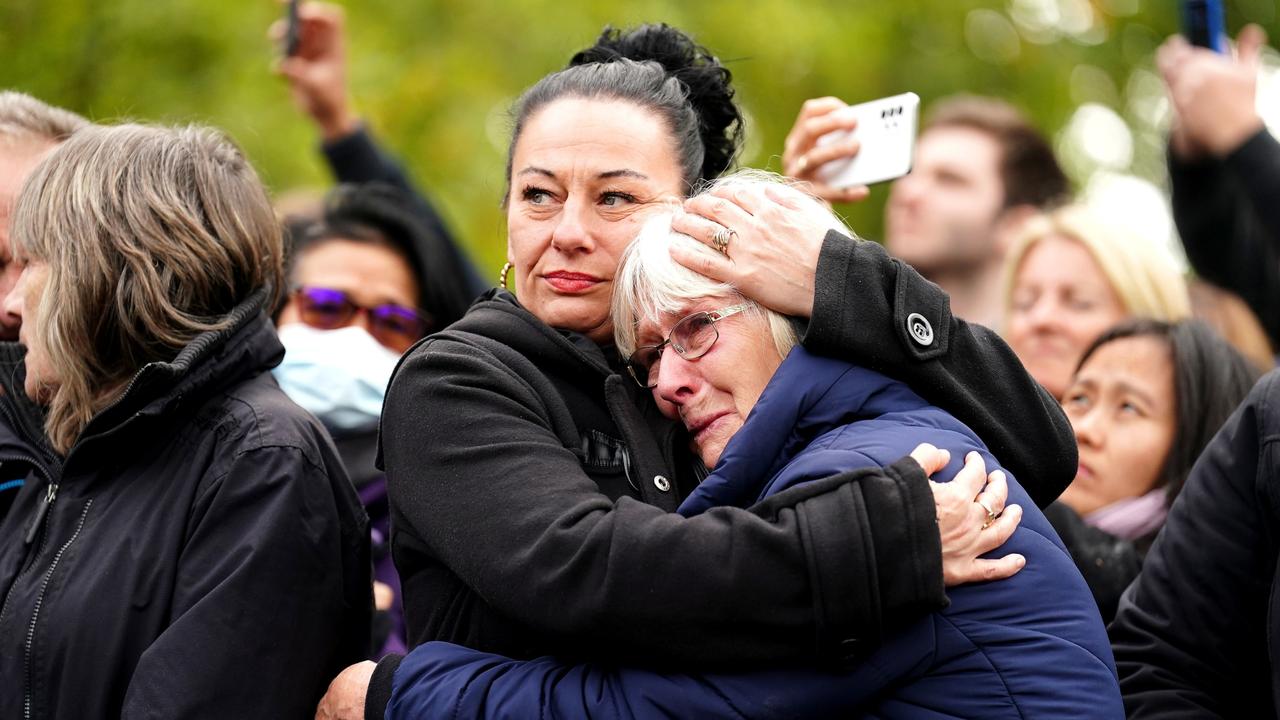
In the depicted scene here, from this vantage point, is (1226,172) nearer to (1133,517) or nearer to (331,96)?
(1133,517)

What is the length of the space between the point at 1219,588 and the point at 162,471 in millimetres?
2052

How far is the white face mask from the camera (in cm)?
376

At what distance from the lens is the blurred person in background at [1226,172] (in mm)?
4605

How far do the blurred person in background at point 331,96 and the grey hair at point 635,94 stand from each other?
2132 mm

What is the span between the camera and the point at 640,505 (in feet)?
8.00

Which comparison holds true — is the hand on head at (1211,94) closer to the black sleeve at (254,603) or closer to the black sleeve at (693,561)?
the black sleeve at (693,561)

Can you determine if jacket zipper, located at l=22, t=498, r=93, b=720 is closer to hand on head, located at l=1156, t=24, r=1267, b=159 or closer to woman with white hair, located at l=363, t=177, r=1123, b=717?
woman with white hair, located at l=363, t=177, r=1123, b=717

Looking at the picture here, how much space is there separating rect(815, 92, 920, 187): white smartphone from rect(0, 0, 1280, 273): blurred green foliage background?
5.23 ft

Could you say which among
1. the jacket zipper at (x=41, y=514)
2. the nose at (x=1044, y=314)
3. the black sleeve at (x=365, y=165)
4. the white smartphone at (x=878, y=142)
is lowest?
the jacket zipper at (x=41, y=514)

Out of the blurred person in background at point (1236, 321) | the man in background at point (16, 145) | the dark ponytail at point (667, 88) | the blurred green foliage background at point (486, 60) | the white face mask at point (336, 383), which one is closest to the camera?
the dark ponytail at point (667, 88)

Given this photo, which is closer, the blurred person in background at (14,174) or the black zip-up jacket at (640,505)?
the black zip-up jacket at (640,505)

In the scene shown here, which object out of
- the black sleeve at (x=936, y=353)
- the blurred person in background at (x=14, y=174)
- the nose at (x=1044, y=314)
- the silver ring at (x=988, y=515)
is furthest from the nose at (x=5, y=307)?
the nose at (x=1044, y=314)

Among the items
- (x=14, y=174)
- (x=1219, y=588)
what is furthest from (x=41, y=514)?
(x=1219, y=588)

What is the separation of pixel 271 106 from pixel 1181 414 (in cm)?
429
